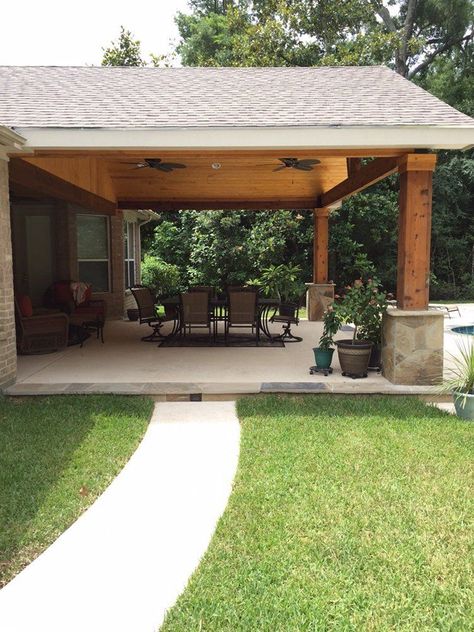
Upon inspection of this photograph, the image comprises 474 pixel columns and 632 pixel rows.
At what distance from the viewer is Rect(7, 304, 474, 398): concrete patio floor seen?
5.84 metres

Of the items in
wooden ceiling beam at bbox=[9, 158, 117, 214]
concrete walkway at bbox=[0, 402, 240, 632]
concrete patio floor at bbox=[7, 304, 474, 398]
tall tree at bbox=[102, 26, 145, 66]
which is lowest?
concrete walkway at bbox=[0, 402, 240, 632]

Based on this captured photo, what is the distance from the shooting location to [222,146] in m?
5.71

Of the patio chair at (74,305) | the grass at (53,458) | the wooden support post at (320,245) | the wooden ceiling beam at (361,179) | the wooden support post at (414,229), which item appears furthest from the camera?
the wooden support post at (320,245)

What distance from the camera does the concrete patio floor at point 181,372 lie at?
5844mm

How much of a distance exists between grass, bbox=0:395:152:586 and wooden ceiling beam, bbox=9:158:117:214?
8.84 ft

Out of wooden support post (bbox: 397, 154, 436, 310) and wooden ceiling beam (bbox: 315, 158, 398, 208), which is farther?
wooden ceiling beam (bbox: 315, 158, 398, 208)

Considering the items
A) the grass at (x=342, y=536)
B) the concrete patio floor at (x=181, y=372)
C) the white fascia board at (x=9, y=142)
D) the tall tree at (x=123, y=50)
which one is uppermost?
the tall tree at (x=123, y=50)

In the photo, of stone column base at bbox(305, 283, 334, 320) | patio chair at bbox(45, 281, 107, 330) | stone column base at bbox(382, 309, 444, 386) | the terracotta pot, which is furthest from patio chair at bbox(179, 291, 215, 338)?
stone column base at bbox(305, 283, 334, 320)

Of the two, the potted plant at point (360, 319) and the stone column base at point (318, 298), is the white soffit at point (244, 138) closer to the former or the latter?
the potted plant at point (360, 319)

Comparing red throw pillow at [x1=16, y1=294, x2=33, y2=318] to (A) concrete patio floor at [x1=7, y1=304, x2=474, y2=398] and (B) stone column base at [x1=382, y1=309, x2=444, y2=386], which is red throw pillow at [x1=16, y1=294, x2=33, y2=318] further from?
(B) stone column base at [x1=382, y1=309, x2=444, y2=386]

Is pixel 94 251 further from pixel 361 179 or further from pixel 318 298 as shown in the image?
pixel 361 179

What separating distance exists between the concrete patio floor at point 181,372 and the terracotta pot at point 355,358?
128 mm

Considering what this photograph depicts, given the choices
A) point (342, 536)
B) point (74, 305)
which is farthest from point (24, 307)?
point (342, 536)

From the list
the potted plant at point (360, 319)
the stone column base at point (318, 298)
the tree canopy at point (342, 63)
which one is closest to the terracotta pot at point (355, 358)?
the potted plant at point (360, 319)
